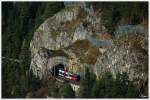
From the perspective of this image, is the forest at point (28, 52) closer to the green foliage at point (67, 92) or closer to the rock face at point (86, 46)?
the green foliage at point (67, 92)

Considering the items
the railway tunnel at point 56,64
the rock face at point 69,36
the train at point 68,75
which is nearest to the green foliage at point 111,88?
the train at point 68,75

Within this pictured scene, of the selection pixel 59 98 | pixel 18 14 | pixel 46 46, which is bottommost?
pixel 59 98

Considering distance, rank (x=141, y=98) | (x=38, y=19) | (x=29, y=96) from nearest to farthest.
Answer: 1. (x=141, y=98)
2. (x=29, y=96)
3. (x=38, y=19)

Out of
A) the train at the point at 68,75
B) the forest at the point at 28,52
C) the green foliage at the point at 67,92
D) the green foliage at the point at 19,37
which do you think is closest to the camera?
the forest at the point at 28,52

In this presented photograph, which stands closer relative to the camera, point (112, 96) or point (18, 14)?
point (112, 96)

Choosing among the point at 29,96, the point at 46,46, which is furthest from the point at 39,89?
the point at 46,46

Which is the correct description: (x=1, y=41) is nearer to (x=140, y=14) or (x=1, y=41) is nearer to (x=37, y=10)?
(x=37, y=10)

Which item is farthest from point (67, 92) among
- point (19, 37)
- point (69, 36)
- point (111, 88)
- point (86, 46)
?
point (19, 37)

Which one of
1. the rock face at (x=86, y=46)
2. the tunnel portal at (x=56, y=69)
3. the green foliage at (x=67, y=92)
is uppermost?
the rock face at (x=86, y=46)
